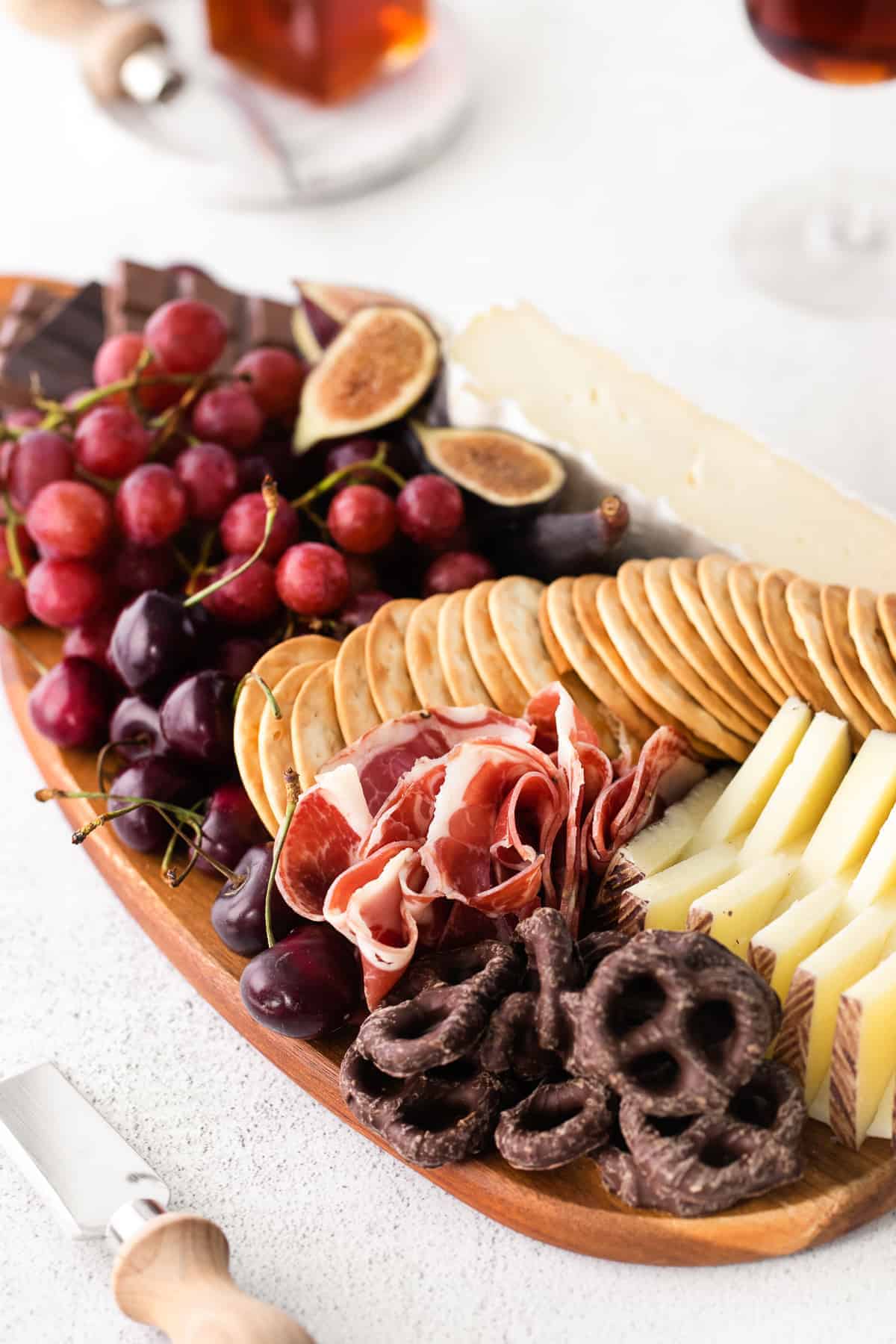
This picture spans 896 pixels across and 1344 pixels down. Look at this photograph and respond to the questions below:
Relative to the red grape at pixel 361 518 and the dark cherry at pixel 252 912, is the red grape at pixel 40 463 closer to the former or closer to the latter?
the red grape at pixel 361 518

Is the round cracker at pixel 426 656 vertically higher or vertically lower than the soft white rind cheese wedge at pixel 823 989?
higher

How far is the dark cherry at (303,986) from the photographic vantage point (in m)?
1.35

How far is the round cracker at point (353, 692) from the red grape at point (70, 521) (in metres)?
0.39

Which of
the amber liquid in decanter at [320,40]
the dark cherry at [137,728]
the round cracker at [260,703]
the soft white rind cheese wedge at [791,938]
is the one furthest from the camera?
the amber liquid in decanter at [320,40]

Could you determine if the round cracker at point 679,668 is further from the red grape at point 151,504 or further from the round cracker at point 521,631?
the red grape at point 151,504

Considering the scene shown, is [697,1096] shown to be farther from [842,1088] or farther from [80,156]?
[80,156]

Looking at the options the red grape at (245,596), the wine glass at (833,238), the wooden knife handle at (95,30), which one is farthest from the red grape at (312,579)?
the wooden knife handle at (95,30)

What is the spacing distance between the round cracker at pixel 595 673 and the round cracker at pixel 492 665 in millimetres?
64

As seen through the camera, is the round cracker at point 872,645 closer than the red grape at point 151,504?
Yes

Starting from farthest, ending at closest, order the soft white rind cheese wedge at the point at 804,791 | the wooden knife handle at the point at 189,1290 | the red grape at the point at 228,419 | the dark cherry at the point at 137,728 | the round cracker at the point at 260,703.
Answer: the red grape at the point at 228,419 < the dark cherry at the point at 137,728 < the round cracker at the point at 260,703 < the soft white rind cheese wedge at the point at 804,791 < the wooden knife handle at the point at 189,1290

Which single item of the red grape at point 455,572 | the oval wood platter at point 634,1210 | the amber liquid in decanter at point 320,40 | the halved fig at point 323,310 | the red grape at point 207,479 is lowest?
the oval wood platter at point 634,1210

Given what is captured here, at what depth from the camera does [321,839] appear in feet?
4.60

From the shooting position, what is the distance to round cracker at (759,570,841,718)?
1475 mm

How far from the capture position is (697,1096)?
1.16 m
